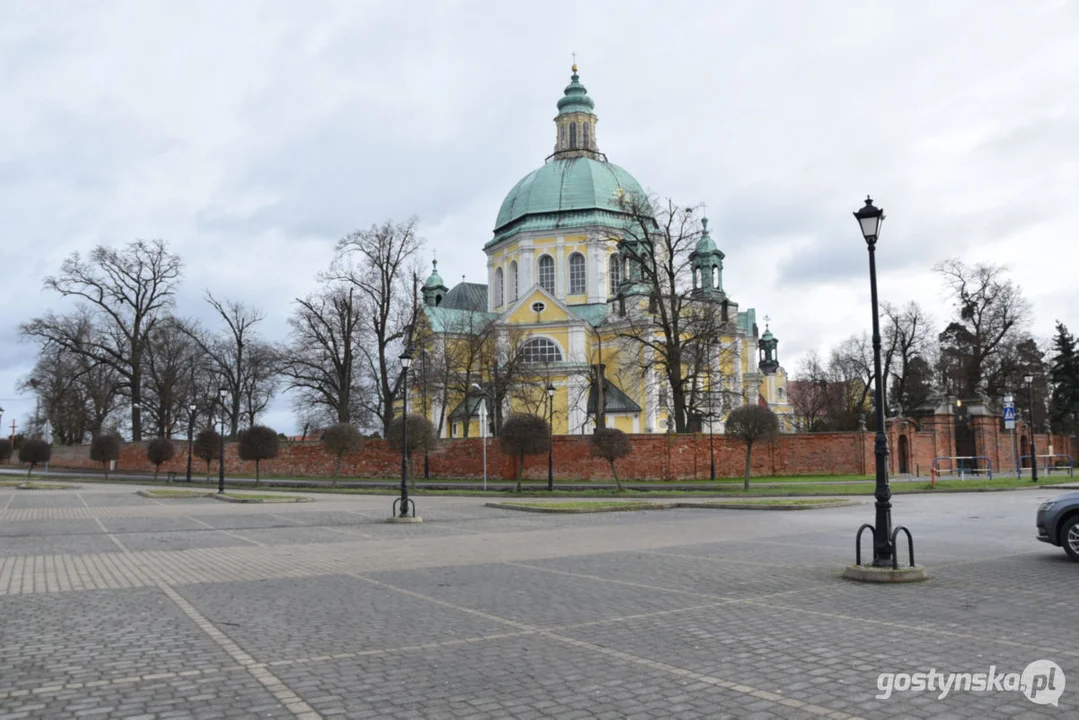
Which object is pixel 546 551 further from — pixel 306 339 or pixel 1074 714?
pixel 306 339

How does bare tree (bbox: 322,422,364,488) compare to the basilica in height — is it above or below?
below

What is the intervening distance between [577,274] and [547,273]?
225 centimetres

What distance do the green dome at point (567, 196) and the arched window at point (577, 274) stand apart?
2490mm

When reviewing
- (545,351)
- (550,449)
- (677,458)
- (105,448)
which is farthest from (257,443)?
(545,351)

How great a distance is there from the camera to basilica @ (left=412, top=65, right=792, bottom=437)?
48156mm

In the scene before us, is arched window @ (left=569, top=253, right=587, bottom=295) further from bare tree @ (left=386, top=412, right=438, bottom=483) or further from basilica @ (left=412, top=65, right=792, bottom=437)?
bare tree @ (left=386, top=412, right=438, bottom=483)

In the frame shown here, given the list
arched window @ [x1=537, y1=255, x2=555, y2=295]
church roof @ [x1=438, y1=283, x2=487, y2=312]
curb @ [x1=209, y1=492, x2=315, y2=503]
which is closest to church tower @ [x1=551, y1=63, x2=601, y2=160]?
arched window @ [x1=537, y1=255, x2=555, y2=295]

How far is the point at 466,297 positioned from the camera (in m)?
76.7

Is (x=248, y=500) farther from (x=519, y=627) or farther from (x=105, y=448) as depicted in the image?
(x=105, y=448)

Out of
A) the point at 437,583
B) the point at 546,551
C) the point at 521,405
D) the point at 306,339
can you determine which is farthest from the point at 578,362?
the point at 437,583

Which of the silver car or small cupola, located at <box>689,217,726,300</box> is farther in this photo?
small cupola, located at <box>689,217,726,300</box>

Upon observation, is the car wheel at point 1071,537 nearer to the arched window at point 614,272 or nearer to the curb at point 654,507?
the curb at point 654,507

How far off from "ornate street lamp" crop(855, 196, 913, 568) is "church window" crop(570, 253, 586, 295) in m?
52.4

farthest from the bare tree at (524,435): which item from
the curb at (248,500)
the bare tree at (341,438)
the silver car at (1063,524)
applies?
the silver car at (1063,524)
